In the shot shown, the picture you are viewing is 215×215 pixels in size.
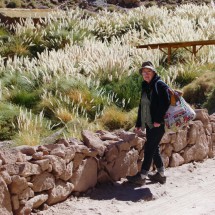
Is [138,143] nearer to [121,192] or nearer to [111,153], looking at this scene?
[111,153]

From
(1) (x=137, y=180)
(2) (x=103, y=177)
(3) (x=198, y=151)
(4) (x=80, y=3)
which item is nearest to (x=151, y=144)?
(1) (x=137, y=180)

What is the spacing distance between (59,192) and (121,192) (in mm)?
926

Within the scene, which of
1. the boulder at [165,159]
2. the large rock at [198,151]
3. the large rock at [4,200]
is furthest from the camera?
the large rock at [198,151]

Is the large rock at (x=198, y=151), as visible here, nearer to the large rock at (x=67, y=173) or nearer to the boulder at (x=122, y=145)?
the boulder at (x=122, y=145)

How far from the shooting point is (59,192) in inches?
234

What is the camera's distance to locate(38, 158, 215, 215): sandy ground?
5.88 m

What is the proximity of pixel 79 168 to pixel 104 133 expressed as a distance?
1101mm

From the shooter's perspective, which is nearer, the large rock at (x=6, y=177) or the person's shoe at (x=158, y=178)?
the large rock at (x=6, y=177)

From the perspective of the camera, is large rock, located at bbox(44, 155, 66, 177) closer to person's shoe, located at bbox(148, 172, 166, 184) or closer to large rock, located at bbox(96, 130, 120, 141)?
large rock, located at bbox(96, 130, 120, 141)

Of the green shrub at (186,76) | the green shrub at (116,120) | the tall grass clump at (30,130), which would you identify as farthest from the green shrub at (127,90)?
the tall grass clump at (30,130)

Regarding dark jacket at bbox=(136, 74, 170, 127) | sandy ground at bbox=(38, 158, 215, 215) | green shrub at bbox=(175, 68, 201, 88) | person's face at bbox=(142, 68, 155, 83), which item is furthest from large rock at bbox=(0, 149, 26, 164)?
green shrub at bbox=(175, 68, 201, 88)

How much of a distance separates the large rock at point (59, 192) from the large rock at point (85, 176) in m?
0.12

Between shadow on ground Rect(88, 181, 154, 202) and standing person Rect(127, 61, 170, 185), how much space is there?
0.10 m

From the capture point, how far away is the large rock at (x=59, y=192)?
5.85 m
